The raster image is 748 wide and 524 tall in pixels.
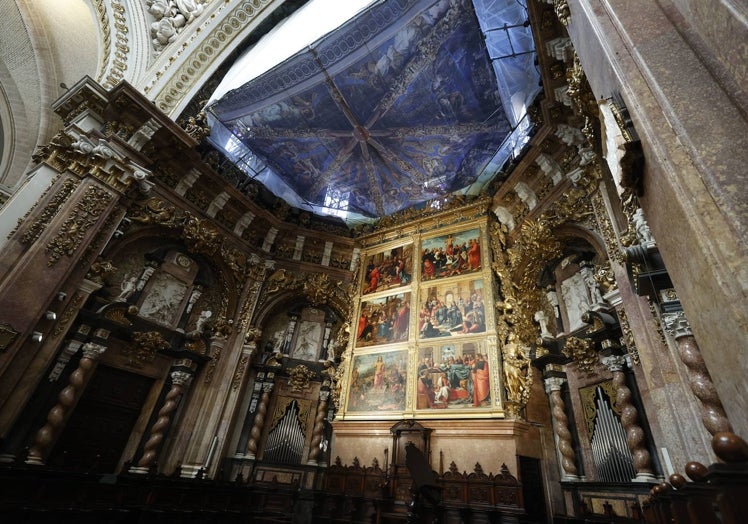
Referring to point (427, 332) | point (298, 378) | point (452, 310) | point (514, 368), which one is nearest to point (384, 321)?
point (427, 332)

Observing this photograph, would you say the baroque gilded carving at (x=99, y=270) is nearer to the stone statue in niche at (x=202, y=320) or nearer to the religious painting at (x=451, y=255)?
the stone statue in niche at (x=202, y=320)

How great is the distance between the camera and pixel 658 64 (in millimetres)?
2564

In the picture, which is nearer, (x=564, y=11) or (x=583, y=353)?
(x=564, y=11)

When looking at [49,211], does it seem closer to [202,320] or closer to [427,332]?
[202,320]

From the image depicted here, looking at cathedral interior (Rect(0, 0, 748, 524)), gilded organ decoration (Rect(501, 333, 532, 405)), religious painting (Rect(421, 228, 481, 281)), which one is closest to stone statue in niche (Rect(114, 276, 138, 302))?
cathedral interior (Rect(0, 0, 748, 524))

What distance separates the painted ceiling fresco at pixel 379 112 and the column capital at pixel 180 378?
5.91 meters

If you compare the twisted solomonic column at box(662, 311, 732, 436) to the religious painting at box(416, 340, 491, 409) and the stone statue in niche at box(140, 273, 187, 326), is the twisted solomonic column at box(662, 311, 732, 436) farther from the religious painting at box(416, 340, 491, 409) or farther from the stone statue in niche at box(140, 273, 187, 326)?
the stone statue in niche at box(140, 273, 187, 326)

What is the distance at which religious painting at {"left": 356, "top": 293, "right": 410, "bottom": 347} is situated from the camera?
33.8ft

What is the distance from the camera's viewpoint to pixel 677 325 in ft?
12.8

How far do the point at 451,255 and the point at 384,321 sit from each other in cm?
274

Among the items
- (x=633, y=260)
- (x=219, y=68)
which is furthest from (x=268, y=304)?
(x=633, y=260)

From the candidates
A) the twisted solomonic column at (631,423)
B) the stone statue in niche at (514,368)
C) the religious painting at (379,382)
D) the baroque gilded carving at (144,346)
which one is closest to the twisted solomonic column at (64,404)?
the baroque gilded carving at (144,346)

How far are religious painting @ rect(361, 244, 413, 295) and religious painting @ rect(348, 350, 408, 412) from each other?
224cm

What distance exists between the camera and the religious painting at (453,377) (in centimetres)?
828
